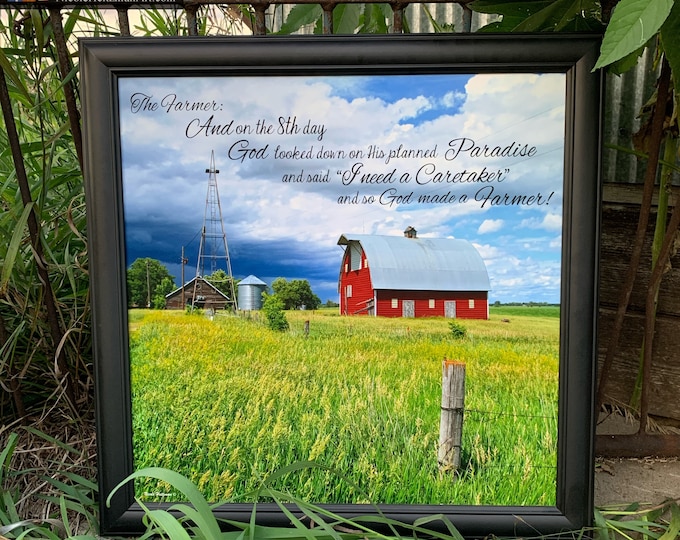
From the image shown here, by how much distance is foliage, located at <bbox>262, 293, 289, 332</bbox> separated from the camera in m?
0.75

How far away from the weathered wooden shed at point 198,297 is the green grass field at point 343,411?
0.06 feet

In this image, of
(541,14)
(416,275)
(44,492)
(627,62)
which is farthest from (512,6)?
(44,492)

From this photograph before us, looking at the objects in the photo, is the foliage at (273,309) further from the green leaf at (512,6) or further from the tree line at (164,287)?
the green leaf at (512,6)

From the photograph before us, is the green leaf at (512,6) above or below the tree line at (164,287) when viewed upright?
above

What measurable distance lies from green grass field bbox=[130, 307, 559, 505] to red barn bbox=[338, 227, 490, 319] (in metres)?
0.03

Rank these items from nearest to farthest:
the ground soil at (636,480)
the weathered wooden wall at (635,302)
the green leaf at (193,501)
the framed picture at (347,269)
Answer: the green leaf at (193,501) < the framed picture at (347,269) < the ground soil at (636,480) < the weathered wooden wall at (635,302)

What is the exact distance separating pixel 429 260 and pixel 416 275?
0.10 feet

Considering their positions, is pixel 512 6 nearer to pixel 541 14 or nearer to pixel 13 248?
pixel 541 14

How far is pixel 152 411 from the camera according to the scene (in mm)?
756

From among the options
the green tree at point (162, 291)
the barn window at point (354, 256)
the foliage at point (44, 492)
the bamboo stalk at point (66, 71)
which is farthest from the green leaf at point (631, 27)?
the foliage at point (44, 492)

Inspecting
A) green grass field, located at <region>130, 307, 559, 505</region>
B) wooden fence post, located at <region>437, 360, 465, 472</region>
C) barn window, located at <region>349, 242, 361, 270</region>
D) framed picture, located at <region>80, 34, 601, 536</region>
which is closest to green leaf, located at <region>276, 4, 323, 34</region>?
framed picture, located at <region>80, 34, 601, 536</region>

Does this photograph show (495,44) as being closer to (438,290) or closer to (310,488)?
(438,290)

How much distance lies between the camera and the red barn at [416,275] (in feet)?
2.43

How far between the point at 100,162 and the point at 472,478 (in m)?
0.68
